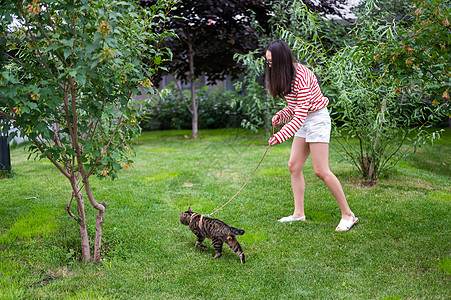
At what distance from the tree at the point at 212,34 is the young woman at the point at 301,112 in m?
5.19

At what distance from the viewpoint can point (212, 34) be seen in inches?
351

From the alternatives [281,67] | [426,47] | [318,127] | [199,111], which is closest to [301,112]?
[318,127]

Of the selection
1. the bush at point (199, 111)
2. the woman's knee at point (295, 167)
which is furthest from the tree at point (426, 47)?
the bush at point (199, 111)

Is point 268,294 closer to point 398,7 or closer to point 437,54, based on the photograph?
point 437,54

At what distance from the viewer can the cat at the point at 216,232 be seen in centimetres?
278

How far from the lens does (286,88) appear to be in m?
3.16

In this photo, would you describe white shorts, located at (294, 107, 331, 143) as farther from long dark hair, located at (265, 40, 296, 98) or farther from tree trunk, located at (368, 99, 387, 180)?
tree trunk, located at (368, 99, 387, 180)

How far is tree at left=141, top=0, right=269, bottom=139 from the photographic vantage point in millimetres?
8336

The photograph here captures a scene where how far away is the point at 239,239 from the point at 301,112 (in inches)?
44.9

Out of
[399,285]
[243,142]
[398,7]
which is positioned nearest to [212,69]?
[243,142]

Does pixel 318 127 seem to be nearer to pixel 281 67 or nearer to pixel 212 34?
pixel 281 67

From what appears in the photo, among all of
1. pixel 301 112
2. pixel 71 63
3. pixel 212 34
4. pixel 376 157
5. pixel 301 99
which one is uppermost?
pixel 212 34

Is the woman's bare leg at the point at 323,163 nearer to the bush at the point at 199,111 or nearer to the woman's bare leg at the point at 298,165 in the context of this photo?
the woman's bare leg at the point at 298,165

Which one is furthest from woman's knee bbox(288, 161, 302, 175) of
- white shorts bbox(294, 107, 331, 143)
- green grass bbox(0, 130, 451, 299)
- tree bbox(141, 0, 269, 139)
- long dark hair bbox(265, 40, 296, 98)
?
tree bbox(141, 0, 269, 139)
